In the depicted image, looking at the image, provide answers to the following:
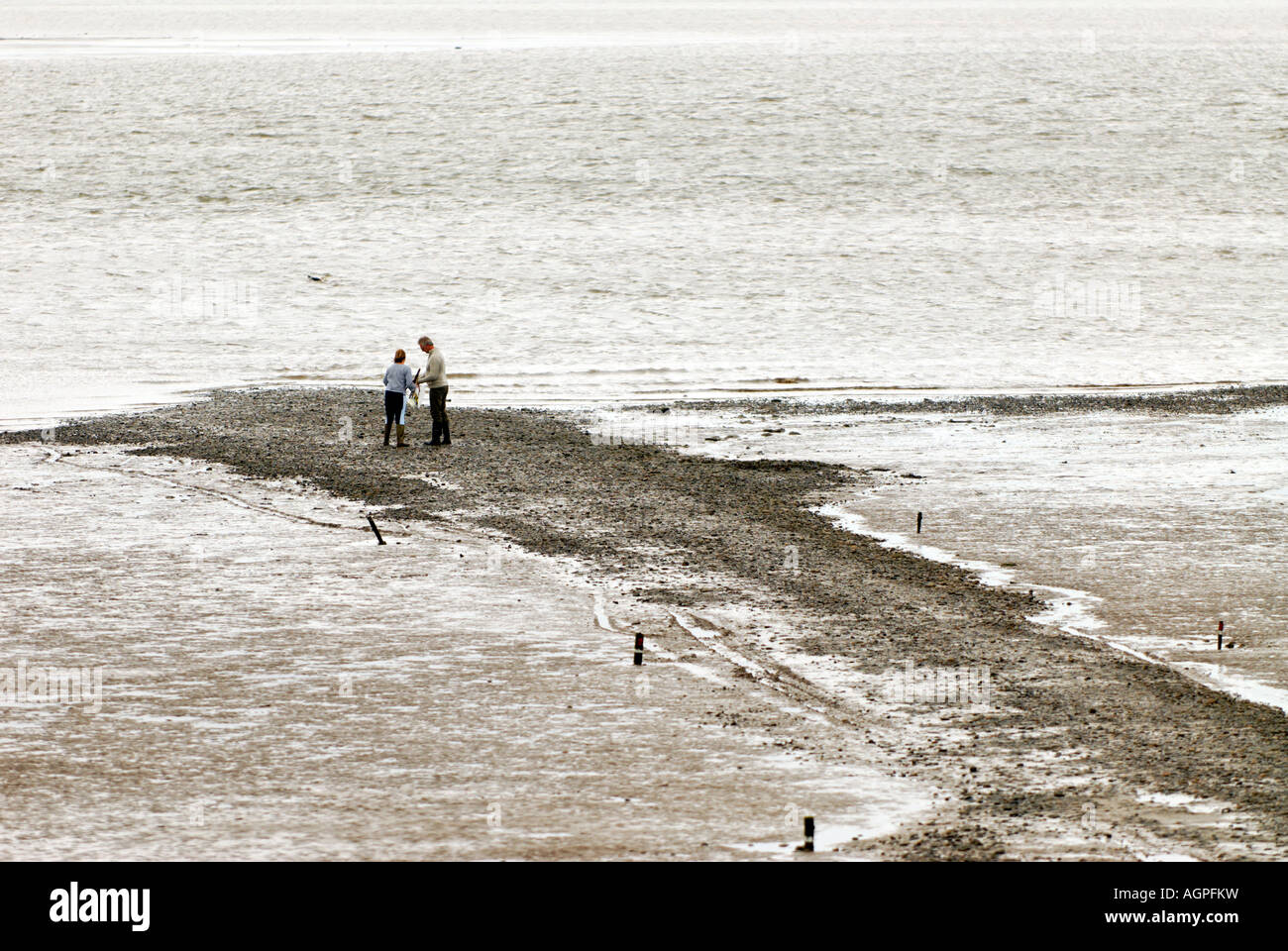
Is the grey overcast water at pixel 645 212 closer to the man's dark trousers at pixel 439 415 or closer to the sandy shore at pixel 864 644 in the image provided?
the man's dark trousers at pixel 439 415

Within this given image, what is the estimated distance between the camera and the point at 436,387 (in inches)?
846

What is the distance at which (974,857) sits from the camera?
761 centimetres

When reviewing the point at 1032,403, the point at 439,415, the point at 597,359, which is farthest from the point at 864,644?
the point at 597,359

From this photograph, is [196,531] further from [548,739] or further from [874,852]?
[874,852]

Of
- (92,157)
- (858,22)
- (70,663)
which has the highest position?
(858,22)

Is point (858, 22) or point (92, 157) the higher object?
point (858, 22)

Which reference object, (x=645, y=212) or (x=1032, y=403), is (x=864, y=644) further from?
(x=645, y=212)

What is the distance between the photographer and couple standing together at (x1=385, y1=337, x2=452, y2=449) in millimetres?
21109

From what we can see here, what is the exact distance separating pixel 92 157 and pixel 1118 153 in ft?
117

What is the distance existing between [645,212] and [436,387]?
87.8 feet

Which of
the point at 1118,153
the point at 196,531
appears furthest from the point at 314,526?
the point at 1118,153

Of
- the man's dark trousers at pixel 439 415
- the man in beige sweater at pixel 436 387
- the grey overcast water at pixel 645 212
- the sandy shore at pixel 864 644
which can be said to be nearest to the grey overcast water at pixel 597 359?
the sandy shore at pixel 864 644

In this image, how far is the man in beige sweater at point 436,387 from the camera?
21.3m

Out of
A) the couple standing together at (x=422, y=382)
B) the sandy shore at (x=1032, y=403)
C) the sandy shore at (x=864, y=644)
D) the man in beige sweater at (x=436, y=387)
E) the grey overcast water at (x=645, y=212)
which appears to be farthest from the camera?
the grey overcast water at (x=645, y=212)
